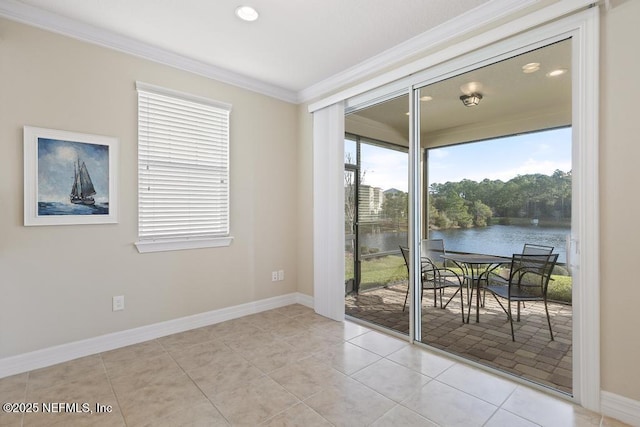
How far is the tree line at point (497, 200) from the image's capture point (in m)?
2.42

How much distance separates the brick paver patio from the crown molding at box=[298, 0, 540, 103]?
2.25 metres

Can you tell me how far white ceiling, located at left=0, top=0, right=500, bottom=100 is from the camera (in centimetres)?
229

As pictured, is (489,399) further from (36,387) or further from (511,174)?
(36,387)

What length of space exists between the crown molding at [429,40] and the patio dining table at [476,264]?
2.04 metres

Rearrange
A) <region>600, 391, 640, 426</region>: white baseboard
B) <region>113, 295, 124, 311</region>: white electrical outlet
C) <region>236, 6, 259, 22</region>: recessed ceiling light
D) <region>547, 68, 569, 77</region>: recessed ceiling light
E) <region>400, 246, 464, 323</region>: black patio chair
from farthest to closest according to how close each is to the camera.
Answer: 1. <region>400, 246, 464, 323</region>: black patio chair
2. <region>113, 295, 124, 311</region>: white electrical outlet
3. <region>236, 6, 259, 22</region>: recessed ceiling light
4. <region>547, 68, 569, 77</region>: recessed ceiling light
5. <region>600, 391, 640, 426</region>: white baseboard

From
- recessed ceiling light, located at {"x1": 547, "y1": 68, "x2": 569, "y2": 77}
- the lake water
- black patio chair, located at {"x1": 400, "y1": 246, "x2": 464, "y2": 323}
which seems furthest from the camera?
black patio chair, located at {"x1": 400, "y1": 246, "x2": 464, "y2": 323}

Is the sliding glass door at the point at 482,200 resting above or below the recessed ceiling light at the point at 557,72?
below

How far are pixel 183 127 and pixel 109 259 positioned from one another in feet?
4.84

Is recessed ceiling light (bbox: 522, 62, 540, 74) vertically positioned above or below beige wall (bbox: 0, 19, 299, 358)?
above

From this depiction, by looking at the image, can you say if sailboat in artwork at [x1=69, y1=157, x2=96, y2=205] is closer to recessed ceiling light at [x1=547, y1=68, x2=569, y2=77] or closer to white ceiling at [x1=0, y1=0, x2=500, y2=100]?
white ceiling at [x1=0, y1=0, x2=500, y2=100]

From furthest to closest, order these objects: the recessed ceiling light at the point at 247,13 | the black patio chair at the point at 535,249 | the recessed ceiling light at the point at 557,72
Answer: the black patio chair at the point at 535,249 → the recessed ceiling light at the point at 247,13 → the recessed ceiling light at the point at 557,72

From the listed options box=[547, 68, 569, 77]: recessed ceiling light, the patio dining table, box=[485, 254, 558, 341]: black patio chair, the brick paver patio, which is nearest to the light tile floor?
the brick paver patio

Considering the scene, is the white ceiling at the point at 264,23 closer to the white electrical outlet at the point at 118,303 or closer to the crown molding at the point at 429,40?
the crown molding at the point at 429,40

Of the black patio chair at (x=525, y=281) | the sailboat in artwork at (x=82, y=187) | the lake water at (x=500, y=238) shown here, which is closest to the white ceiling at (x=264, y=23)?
the sailboat in artwork at (x=82, y=187)
